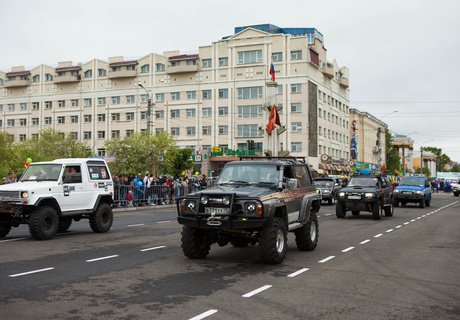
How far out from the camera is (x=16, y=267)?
9445mm

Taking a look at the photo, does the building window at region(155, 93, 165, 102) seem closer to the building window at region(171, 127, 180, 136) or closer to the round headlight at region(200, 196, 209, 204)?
the building window at region(171, 127, 180, 136)

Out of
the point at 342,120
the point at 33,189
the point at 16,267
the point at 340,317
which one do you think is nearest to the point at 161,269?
the point at 16,267

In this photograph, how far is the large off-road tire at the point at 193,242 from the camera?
1045cm

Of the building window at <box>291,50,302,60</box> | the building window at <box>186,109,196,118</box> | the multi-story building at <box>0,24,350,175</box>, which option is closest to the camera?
the building window at <box>291,50,302,60</box>

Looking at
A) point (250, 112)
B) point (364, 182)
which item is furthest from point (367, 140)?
point (364, 182)

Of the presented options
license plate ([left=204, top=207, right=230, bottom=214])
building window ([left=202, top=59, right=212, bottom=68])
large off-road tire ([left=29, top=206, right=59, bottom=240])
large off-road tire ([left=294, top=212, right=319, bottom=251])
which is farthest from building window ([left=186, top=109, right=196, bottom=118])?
license plate ([left=204, top=207, right=230, bottom=214])

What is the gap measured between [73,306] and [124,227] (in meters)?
11.5

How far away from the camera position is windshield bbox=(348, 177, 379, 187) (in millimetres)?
23803

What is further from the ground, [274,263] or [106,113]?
[106,113]

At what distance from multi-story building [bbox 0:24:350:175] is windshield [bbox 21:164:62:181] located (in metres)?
59.3

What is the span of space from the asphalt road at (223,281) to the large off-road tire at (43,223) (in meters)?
0.27

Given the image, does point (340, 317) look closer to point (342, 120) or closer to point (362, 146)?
point (342, 120)

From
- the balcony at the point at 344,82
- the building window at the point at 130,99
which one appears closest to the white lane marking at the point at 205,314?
the building window at the point at 130,99

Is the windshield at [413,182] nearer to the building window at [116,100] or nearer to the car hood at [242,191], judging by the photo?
the car hood at [242,191]
